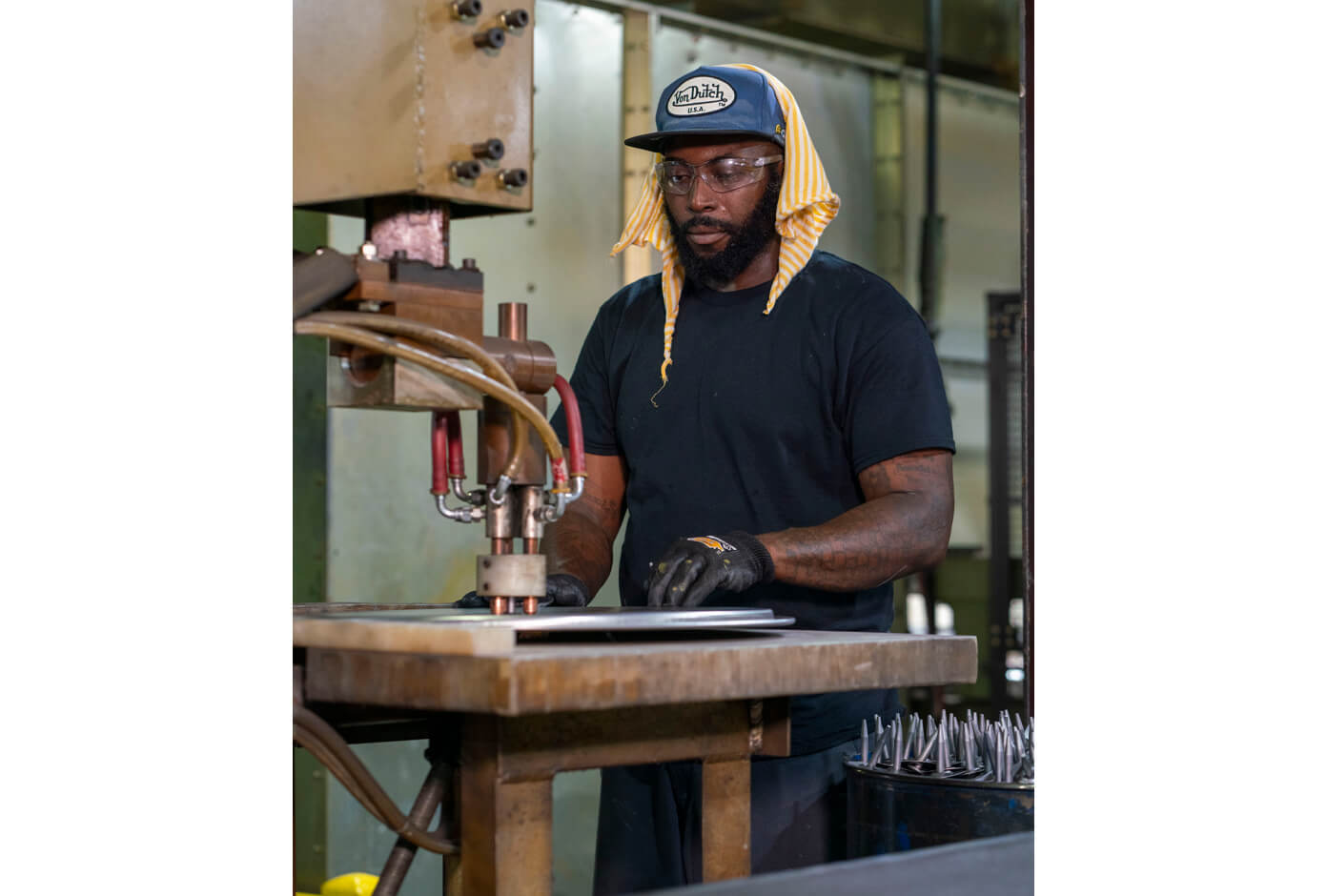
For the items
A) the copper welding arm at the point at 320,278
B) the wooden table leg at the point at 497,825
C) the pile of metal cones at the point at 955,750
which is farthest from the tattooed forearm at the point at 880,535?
the copper welding arm at the point at 320,278

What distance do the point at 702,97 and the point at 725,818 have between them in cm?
128

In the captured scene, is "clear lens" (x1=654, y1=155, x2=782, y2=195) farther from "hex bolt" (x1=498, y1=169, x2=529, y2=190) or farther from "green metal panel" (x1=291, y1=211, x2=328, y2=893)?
"green metal panel" (x1=291, y1=211, x2=328, y2=893)

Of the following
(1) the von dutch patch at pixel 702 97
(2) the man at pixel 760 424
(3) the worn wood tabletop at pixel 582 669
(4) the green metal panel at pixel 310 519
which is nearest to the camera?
(3) the worn wood tabletop at pixel 582 669

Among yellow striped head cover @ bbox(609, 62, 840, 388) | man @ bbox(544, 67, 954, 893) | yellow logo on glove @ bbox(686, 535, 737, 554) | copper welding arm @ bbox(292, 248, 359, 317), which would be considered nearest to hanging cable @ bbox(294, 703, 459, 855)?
copper welding arm @ bbox(292, 248, 359, 317)

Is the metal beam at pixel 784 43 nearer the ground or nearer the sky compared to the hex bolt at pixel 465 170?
nearer the sky

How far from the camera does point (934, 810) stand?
6.61ft

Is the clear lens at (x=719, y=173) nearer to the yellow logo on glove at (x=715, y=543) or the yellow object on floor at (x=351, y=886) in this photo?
the yellow logo on glove at (x=715, y=543)

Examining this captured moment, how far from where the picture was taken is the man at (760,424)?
2525 mm

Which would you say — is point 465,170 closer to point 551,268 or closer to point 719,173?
point 719,173

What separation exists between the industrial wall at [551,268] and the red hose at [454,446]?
1.89 m

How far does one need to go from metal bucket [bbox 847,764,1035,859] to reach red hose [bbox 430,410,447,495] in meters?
0.72

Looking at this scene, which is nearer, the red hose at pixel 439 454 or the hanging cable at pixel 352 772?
the hanging cable at pixel 352 772
